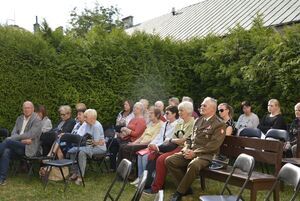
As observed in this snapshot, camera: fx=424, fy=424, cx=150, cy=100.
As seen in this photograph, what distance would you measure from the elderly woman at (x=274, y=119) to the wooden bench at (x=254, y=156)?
1.80 metres

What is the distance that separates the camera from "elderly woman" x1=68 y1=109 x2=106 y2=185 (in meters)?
7.45

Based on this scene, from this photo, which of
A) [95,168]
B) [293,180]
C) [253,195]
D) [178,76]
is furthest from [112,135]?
[293,180]

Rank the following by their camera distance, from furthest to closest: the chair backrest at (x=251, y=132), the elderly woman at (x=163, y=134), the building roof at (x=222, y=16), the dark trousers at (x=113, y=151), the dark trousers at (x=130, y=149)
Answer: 1. the building roof at (x=222, y=16)
2. the dark trousers at (x=113, y=151)
3. the chair backrest at (x=251, y=132)
4. the dark trousers at (x=130, y=149)
5. the elderly woman at (x=163, y=134)

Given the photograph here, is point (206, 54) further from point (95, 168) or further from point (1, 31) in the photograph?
point (1, 31)

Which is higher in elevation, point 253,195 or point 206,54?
point 206,54

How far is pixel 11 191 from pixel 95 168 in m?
2.17

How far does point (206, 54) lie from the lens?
10.5 metres

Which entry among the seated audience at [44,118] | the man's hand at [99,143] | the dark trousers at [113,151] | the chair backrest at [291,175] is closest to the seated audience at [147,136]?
the man's hand at [99,143]

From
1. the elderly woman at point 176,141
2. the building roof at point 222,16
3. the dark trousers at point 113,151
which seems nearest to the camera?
the elderly woman at point 176,141

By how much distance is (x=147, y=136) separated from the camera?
7738mm

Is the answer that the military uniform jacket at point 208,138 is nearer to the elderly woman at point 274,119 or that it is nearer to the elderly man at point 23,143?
the elderly woman at point 274,119

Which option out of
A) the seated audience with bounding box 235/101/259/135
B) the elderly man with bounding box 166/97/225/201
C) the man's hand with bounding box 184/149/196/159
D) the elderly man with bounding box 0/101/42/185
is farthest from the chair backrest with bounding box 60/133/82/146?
the seated audience with bounding box 235/101/259/135

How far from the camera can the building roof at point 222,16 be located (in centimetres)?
1502

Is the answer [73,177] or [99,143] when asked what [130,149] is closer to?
[99,143]
